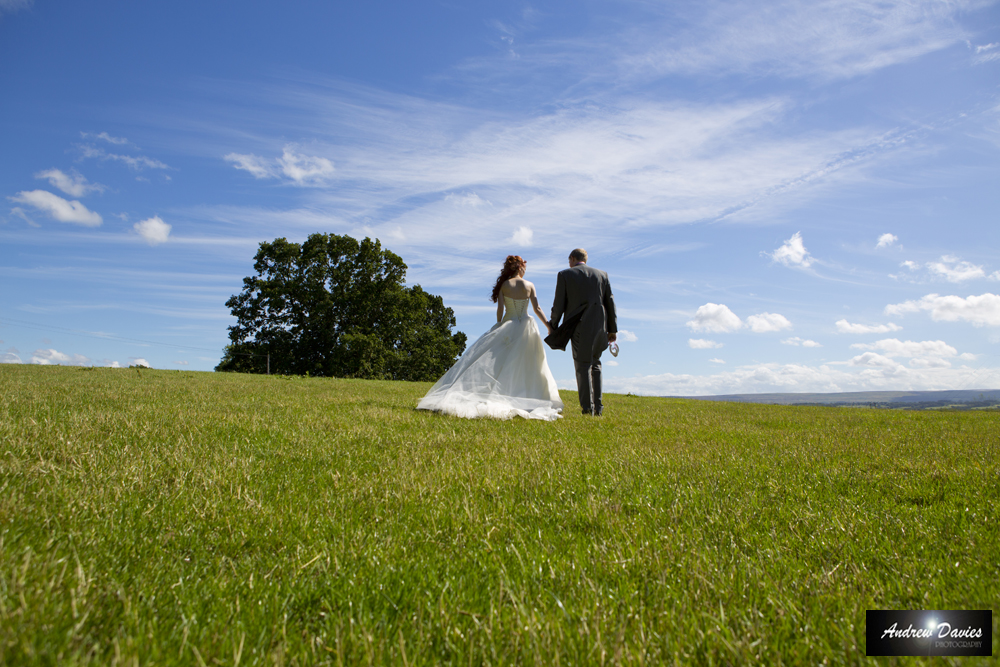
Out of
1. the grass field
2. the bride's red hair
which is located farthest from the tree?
the grass field

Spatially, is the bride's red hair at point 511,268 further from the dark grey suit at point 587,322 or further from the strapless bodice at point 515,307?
the dark grey suit at point 587,322

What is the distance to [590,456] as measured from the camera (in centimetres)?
555

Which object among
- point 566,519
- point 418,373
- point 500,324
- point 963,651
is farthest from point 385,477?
point 418,373

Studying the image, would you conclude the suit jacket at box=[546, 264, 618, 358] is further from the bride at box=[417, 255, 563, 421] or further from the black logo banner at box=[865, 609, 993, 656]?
the black logo banner at box=[865, 609, 993, 656]

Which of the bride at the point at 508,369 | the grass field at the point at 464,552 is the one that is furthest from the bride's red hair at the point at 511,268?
the grass field at the point at 464,552

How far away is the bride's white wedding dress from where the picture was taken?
10312mm

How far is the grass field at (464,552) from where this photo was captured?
187cm

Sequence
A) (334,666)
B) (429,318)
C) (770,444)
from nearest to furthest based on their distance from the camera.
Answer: (334,666), (770,444), (429,318)

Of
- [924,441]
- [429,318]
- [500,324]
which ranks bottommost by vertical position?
[924,441]

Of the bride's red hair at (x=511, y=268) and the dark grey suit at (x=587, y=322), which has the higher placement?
the bride's red hair at (x=511, y=268)

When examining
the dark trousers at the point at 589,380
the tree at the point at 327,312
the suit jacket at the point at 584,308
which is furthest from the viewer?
the tree at the point at 327,312

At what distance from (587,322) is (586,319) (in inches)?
2.9

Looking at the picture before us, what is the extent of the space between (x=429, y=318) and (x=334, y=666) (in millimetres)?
55935

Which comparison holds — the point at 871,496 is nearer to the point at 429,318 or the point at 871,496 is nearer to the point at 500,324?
the point at 500,324
